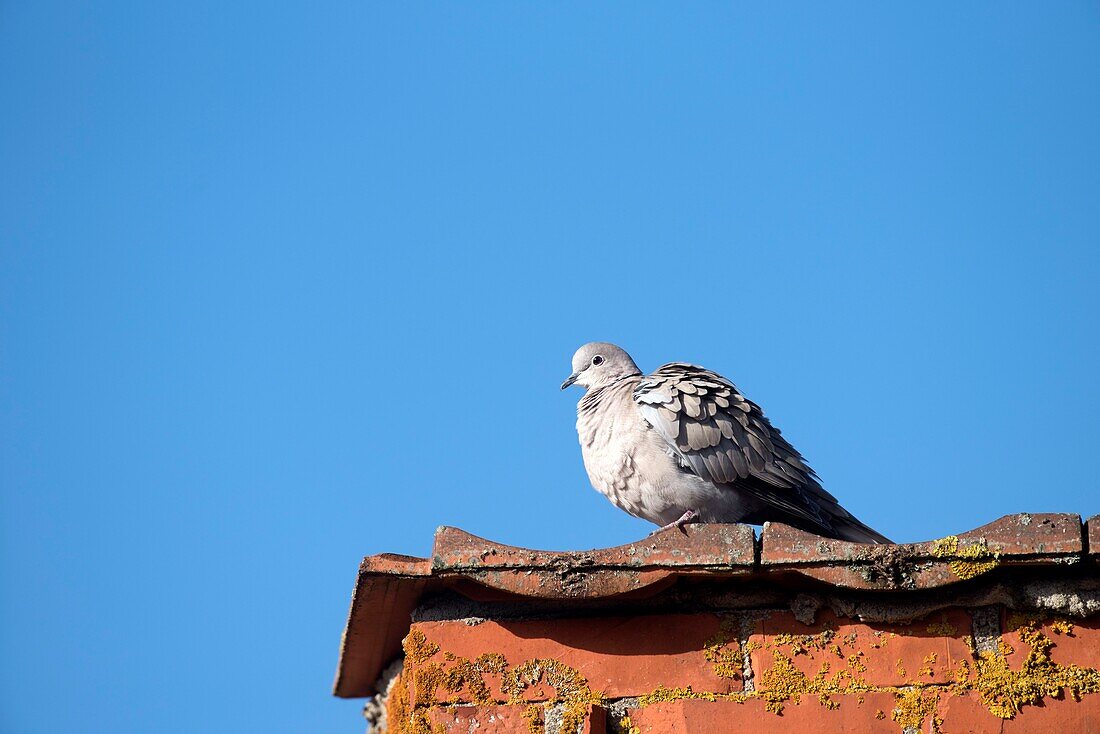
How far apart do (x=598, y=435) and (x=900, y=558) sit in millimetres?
2033

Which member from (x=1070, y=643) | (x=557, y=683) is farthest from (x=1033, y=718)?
(x=557, y=683)

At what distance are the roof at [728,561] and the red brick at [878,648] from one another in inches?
5.7

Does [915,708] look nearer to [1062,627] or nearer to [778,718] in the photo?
[778,718]

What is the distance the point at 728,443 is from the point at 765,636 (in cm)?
146

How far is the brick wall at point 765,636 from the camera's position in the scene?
347 cm

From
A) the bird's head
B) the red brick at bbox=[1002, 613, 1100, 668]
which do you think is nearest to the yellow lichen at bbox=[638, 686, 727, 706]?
the red brick at bbox=[1002, 613, 1100, 668]

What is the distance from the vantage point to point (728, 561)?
11.7 feet

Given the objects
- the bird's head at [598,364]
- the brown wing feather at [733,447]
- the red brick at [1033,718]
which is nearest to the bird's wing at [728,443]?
the brown wing feather at [733,447]

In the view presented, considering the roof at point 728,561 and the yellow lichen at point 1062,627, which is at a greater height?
the roof at point 728,561

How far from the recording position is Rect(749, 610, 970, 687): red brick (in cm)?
354

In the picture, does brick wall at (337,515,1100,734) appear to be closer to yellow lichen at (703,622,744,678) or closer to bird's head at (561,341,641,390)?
yellow lichen at (703,622,744,678)

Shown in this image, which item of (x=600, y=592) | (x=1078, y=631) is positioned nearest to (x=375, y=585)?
(x=600, y=592)

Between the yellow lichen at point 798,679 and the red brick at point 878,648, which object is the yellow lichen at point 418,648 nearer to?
the yellow lichen at point 798,679

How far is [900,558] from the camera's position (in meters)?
3.52
